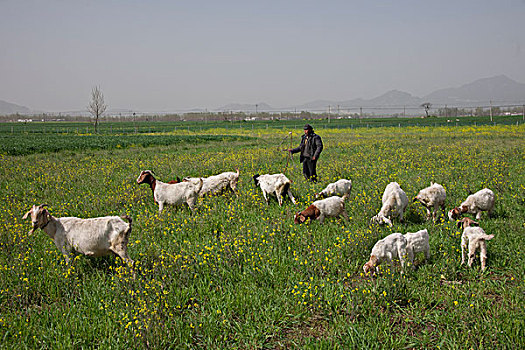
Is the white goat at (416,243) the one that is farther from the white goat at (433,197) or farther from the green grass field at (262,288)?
the white goat at (433,197)

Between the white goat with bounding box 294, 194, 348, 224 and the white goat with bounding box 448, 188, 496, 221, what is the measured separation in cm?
270

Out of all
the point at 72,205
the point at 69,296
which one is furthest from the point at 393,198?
the point at 72,205

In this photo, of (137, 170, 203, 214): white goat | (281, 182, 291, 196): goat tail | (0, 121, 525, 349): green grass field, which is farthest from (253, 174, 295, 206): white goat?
(137, 170, 203, 214): white goat

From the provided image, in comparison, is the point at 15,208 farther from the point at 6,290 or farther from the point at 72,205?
the point at 6,290

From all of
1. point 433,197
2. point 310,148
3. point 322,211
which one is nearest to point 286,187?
point 322,211

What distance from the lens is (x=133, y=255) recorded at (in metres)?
7.07

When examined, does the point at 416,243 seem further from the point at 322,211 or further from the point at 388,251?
the point at 322,211

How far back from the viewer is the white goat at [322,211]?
847 centimetres

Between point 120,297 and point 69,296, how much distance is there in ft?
3.27

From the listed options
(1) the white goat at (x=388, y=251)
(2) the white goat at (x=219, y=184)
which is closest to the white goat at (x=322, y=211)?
(1) the white goat at (x=388, y=251)

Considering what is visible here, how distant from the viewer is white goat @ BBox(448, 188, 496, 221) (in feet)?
27.9

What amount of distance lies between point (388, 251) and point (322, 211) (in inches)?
107

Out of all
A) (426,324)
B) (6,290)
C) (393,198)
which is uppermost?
(393,198)

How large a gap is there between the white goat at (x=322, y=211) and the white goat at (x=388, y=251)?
2.52 meters
